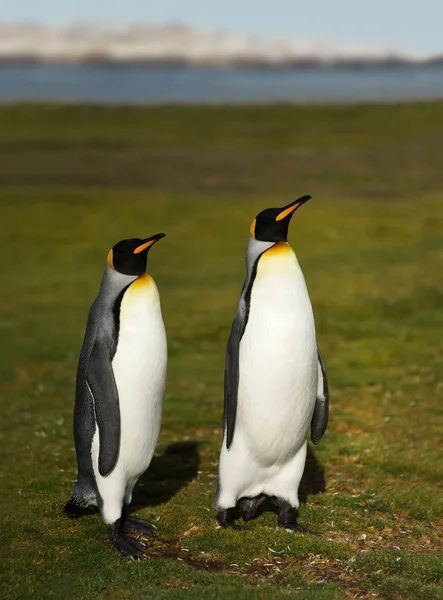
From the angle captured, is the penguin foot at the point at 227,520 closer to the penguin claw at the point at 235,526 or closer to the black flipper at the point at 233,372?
the penguin claw at the point at 235,526

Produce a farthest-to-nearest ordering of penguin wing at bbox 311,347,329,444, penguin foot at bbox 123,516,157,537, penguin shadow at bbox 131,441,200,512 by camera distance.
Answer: penguin shadow at bbox 131,441,200,512 < penguin wing at bbox 311,347,329,444 < penguin foot at bbox 123,516,157,537

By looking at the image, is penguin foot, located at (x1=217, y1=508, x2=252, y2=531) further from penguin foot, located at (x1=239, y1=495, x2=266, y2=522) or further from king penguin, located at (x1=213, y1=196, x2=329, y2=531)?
penguin foot, located at (x1=239, y1=495, x2=266, y2=522)

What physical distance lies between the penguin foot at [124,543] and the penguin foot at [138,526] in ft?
0.56

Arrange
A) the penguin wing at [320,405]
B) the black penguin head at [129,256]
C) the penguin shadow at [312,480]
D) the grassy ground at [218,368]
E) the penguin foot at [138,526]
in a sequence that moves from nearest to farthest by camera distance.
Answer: the grassy ground at [218,368]
the black penguin head at [129,256]
the penguin foot at [138,526]
the penguin wing at [320,405]
the penguin shadow at [312,480]

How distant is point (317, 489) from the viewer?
30.7 ft

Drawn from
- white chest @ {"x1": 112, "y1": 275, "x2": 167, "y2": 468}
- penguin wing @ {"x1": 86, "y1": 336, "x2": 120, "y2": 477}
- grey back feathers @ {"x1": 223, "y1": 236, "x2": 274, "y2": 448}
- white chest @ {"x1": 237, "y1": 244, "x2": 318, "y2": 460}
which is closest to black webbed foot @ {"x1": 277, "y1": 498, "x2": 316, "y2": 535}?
white chest @ {"x1": 237, "y1": 244, "x2": 318, "y2": 460}

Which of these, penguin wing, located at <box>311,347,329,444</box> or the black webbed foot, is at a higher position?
penguin wing, located at <box>311,347,329,444</box>

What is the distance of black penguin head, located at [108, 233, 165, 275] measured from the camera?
7344 mm

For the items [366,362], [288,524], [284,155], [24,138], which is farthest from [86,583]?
[24,138]

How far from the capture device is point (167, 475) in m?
9.85

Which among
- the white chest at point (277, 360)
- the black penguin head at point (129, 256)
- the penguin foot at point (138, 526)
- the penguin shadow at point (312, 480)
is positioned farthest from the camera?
the penguin shadow at point (312, 480)

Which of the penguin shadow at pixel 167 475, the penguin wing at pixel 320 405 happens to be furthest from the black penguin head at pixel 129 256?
the penguin shadow at pixel 167 475

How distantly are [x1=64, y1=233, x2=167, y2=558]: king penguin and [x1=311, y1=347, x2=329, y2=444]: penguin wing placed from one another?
4.09ft

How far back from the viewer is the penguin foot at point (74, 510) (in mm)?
7945
